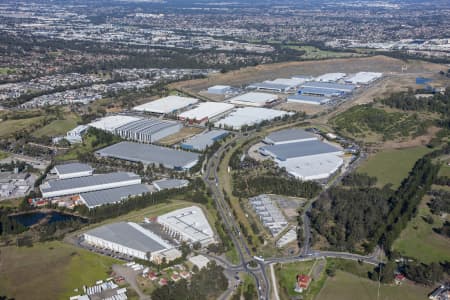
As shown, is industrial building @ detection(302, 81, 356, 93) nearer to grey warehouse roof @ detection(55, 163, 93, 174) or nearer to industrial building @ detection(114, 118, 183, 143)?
industrial building @ detection(114, 118, 183, 143)

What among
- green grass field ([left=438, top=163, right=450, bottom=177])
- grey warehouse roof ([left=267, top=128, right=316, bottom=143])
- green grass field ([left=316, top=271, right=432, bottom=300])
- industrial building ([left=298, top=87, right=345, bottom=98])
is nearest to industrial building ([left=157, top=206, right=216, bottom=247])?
green grass field ([left=316, top=271, right=432, bottom=300])

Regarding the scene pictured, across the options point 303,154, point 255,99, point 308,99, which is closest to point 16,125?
point 255,99

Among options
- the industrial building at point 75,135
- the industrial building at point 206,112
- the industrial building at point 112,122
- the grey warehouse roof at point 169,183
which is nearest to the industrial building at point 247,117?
the industrial building at point 206,112

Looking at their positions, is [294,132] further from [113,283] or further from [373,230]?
[113,283]

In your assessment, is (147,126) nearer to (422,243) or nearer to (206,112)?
(206,112)

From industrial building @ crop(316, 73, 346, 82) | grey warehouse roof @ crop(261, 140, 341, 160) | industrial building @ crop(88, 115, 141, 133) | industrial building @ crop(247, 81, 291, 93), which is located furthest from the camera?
industrial building @ crop(316, 73, 346, 82)
